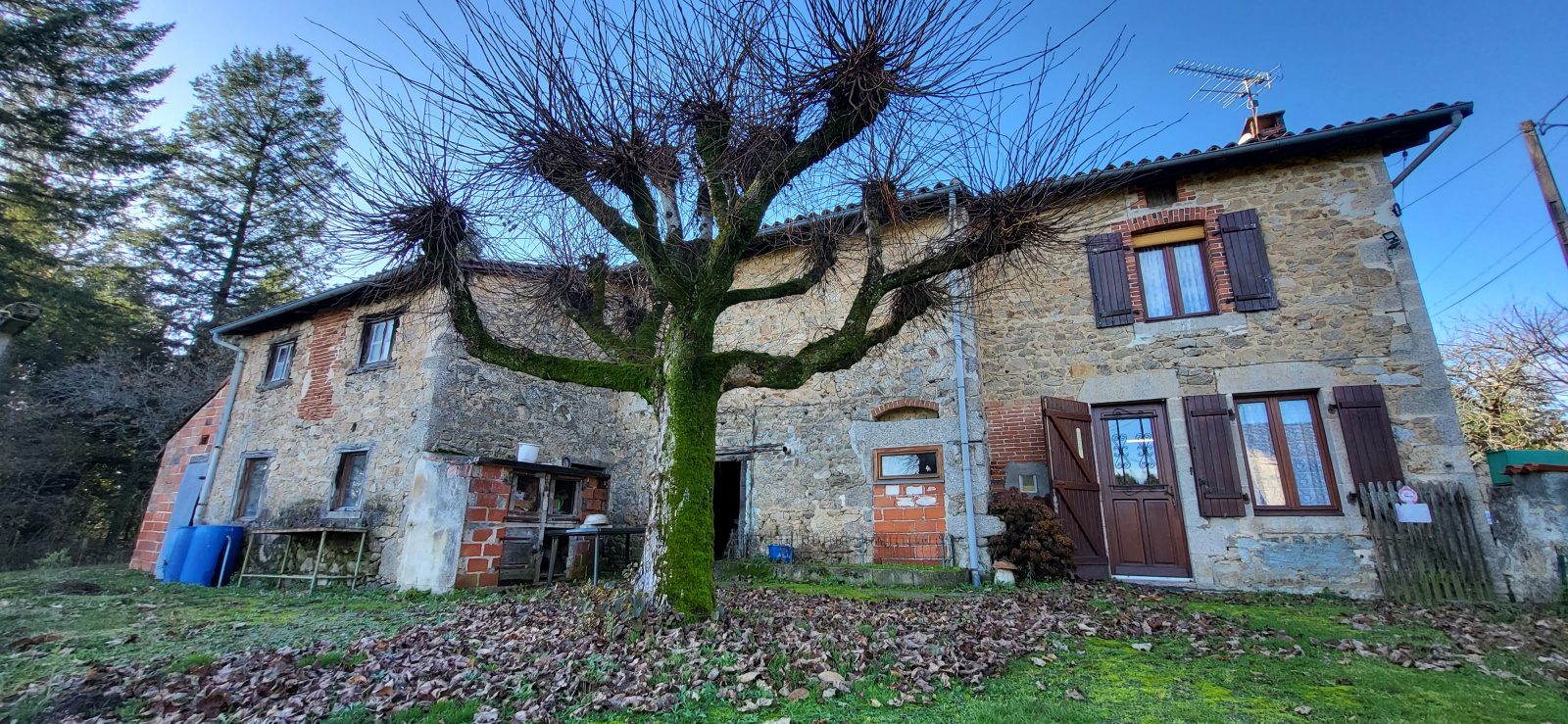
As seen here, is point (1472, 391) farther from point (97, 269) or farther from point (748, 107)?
point (97, 269)

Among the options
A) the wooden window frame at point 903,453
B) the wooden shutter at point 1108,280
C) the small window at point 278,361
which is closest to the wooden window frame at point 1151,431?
the wooden shutter at point 1108,280

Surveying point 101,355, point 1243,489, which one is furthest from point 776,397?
point 101,355

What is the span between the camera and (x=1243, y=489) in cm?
699

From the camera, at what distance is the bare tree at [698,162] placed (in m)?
4.05

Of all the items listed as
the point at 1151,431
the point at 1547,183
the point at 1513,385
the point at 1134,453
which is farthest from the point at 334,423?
the point at 1513,385

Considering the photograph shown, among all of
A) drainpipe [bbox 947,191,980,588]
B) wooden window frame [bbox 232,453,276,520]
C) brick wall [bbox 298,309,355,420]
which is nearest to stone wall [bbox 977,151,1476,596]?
drainpipe [bbox 947,191,980,588]

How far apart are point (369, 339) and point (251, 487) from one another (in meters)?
3.43

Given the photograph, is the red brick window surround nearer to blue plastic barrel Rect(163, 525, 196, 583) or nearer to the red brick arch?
the red brick arch

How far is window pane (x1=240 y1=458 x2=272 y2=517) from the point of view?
32.6 ft

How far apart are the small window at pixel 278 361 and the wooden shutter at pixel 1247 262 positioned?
48.3 feet

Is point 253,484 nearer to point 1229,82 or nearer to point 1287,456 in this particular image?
point 1287,456

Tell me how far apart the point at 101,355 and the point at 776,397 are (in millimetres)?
15774

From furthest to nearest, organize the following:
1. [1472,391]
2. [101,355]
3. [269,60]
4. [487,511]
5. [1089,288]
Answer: [269,60] → [101,355] → [1472,391] → [1089,288] → [487,511]

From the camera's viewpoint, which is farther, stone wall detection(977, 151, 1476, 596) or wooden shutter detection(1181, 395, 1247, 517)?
wooden shutter detection(1181, 395, 1247, 517)
